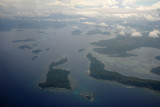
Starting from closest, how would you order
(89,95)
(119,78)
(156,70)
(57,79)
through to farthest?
(89,95), (57,79), (119,78), (156,70)

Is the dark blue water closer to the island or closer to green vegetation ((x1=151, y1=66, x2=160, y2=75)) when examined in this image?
the island

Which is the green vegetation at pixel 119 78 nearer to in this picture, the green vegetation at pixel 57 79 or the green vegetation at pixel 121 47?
the green vegetation at pixel 57 79

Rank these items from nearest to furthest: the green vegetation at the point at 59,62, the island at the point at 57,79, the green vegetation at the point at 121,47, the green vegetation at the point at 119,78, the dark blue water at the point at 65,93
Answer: the dark blue water at the point at 65,93, the island at the point at 57,79, the green vegetation at the point at 119,78, the green vegetation at the point at 59,62, the green vegetation at the point at 121,47

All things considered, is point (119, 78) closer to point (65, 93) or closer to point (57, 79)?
point (65, 93)

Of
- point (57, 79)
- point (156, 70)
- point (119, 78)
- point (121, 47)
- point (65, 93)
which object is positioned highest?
point (121, 47)

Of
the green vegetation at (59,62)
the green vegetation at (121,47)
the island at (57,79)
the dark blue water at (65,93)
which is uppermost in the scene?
the green vegetation at (121,47)

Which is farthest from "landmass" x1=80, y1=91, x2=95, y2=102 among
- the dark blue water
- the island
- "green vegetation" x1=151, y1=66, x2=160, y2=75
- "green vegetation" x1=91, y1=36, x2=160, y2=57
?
"green vegetation" x1=91, y1=36, x2=160, y2=57

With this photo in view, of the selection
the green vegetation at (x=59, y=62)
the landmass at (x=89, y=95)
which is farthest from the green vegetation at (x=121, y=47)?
the landmass at (x=89, y=95)

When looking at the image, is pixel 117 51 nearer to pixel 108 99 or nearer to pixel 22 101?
pixel 108 99

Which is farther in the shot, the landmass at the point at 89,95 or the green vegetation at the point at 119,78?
the green vegetation at the point at 119,78

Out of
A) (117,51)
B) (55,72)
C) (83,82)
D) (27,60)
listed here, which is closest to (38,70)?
(55,72)

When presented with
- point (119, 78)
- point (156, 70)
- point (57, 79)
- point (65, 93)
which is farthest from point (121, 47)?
point (65, 93)
